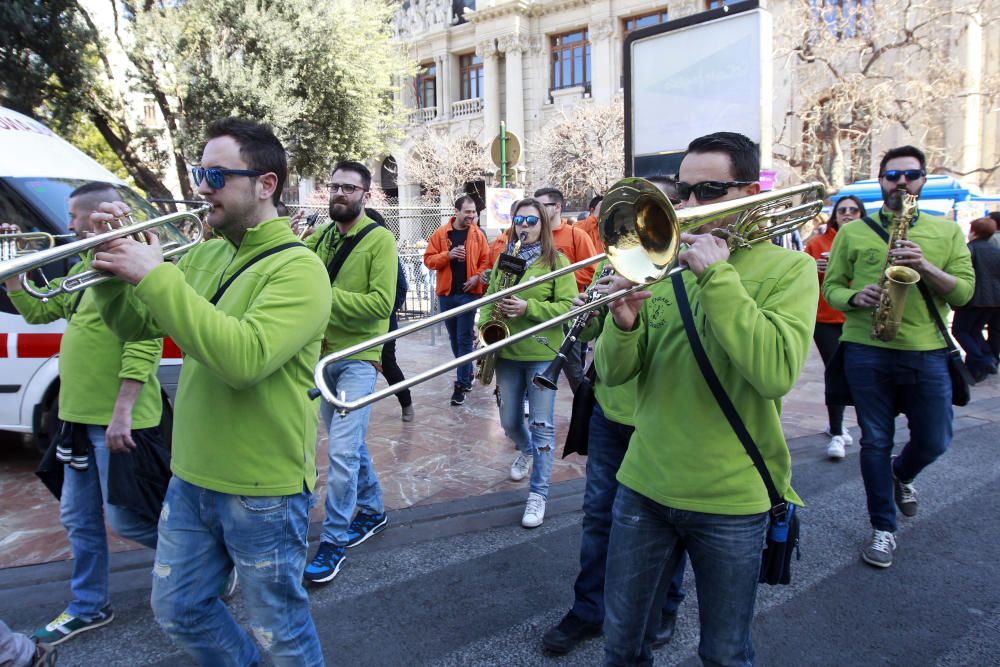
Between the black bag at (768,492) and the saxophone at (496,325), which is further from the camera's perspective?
the saxophone at (496,325)

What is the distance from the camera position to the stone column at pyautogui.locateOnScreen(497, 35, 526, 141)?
34781mm

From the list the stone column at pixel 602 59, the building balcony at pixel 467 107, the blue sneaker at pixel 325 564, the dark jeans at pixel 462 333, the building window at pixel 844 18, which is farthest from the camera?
the building balcony at pixel 467 107

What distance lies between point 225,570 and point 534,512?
238 centimetres

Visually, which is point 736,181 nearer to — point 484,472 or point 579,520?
point 579,520

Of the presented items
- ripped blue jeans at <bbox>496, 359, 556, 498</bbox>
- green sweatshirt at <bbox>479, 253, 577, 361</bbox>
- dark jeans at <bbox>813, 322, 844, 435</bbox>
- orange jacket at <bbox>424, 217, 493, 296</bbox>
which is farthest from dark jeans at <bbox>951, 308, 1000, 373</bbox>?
ripped blue jeans at <bbox>496, 359, 556, 498</bbox>

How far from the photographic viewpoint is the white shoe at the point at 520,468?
5.11 m

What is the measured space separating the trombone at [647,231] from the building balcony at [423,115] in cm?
3839

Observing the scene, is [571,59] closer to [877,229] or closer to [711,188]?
[877,229]

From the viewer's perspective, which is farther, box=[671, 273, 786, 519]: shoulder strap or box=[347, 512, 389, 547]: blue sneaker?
box=[347, 512, 389, 547]: blue sneaker

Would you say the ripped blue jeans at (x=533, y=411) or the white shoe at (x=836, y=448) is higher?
the ripped blue jeans at (x=533, y=411)

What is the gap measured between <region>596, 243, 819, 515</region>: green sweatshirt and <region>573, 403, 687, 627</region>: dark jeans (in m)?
0.85

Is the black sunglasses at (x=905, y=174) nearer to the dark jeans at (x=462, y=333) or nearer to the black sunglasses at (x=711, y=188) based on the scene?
the black sunglasses at (x=711, y=188)

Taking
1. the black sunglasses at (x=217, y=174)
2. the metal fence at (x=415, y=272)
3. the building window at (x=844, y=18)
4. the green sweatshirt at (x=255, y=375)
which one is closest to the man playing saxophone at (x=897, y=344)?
the green sweatshirt at (x=255, y=375)

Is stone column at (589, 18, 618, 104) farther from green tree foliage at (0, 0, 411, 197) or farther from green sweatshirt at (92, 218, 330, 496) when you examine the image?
green sweatshirt at (92, 218, 330, 496)
